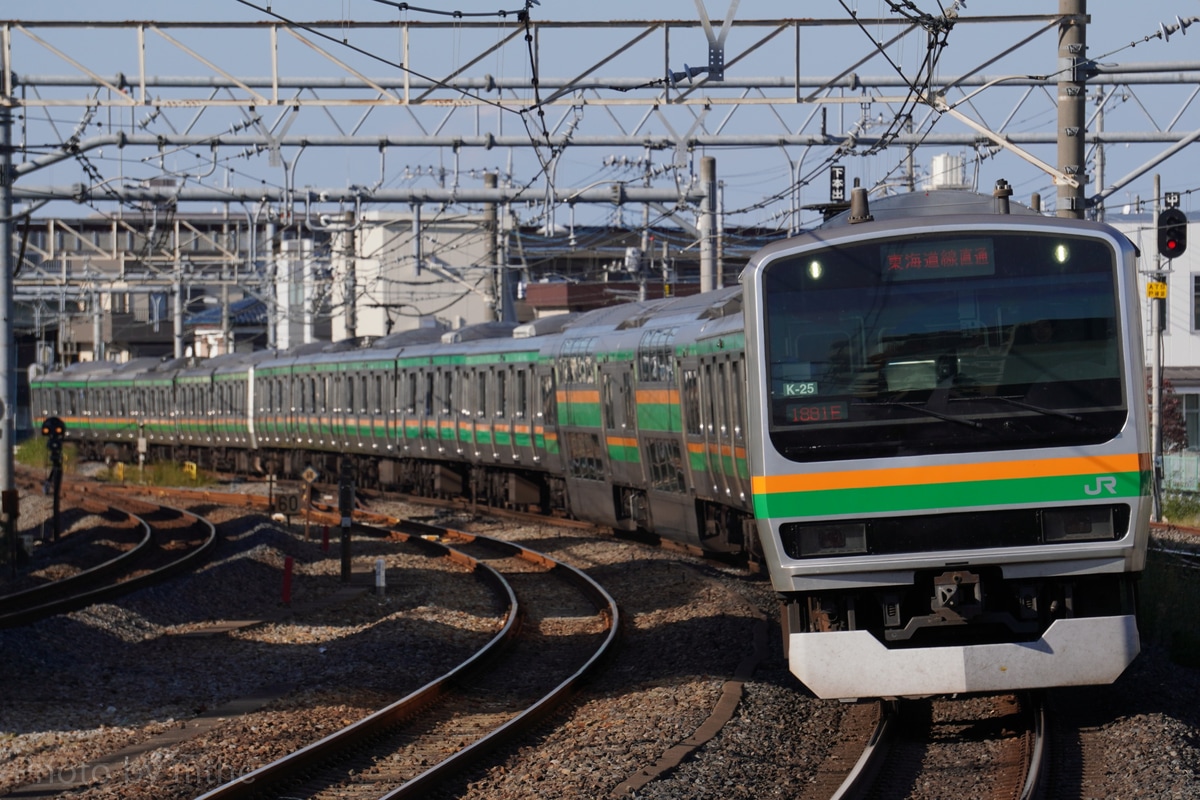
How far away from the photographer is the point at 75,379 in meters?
53.3

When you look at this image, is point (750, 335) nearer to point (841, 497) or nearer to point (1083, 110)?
point (841, 497)

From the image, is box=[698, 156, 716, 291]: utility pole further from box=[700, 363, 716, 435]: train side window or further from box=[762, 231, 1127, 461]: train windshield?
box=[762, 231, 1127, 461]: train windshield

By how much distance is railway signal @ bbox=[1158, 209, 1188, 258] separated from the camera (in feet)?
58.6

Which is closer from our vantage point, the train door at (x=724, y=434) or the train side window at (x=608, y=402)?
the train door at (x=724, y=434)

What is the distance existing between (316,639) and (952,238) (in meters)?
7.53

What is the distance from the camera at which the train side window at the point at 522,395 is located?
938 inches

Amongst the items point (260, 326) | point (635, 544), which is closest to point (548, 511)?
point (635, 544)

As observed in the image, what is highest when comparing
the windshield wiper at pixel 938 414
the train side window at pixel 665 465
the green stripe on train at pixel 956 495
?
the windshield wiper at pixel 938 414

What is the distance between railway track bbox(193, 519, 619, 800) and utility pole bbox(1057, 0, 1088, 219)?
529 centimetres

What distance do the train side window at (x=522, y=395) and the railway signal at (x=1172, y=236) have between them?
955 cm

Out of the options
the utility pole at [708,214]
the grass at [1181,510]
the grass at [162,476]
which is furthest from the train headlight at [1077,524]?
the grass at [162,476]

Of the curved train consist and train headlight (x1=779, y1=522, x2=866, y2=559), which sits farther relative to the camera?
train headlight (x1=779, y1=522, x2=866, y2=559)

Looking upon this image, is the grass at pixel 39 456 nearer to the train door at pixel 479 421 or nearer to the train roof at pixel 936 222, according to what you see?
the train door at pixel 479 421

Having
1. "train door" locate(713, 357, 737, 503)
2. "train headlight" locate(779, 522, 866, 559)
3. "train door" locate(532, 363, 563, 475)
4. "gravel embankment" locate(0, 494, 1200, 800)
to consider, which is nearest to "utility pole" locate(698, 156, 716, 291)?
"train door" locate(532, 363, 563, 475)
